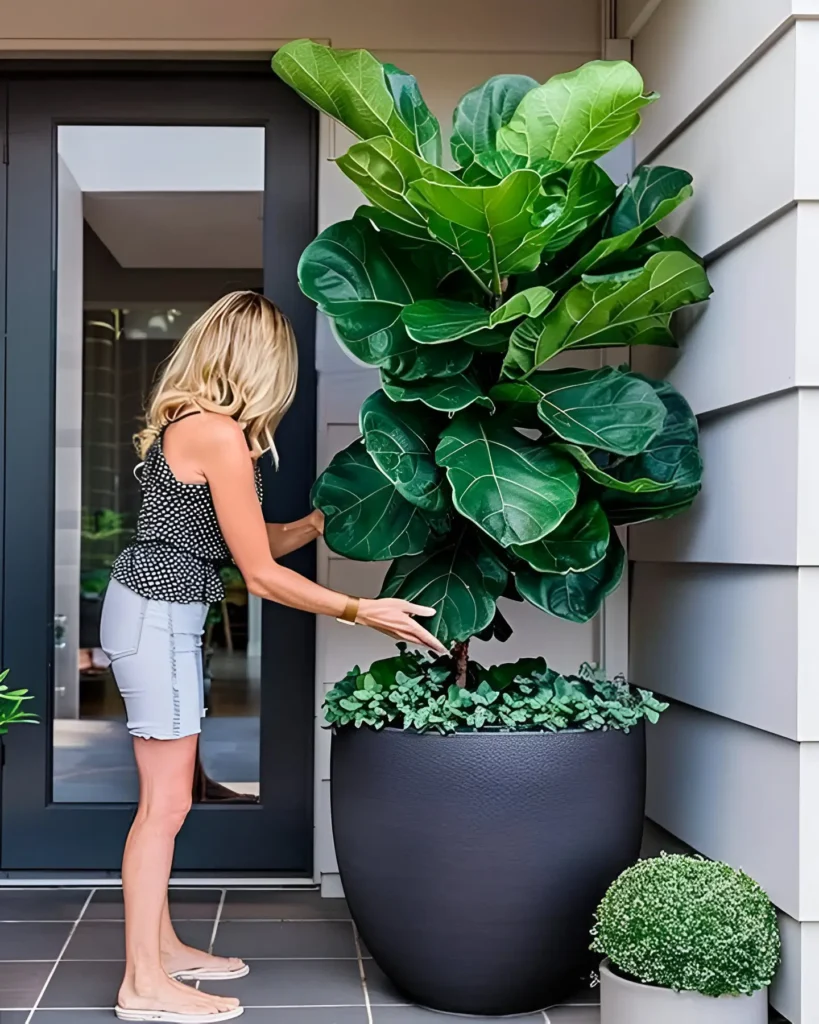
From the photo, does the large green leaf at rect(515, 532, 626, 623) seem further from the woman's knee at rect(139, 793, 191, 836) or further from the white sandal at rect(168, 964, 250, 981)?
the white sandal at rect(168, 964, 250, 981)

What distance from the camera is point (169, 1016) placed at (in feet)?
7.37

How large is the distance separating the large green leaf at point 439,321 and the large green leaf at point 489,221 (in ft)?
0.31

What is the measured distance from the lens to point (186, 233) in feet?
10.5

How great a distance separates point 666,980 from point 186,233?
89.3 inches

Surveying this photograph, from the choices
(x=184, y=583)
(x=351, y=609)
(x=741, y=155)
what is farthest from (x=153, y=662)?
(x=741, y=155)

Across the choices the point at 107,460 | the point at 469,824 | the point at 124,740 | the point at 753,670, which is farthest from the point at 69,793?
the point at 753,670

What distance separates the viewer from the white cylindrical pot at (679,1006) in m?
1.89

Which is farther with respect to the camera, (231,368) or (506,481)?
(231,368)

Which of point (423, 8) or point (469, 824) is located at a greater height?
point (423, 8)

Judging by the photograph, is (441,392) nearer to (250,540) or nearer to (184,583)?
(250,540)

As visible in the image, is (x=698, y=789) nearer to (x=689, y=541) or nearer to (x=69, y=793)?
(x=689, y=541)

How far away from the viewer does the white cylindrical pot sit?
6.21 ft

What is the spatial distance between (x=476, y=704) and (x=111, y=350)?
66.6 inches

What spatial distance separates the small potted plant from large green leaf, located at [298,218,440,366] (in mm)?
1074
